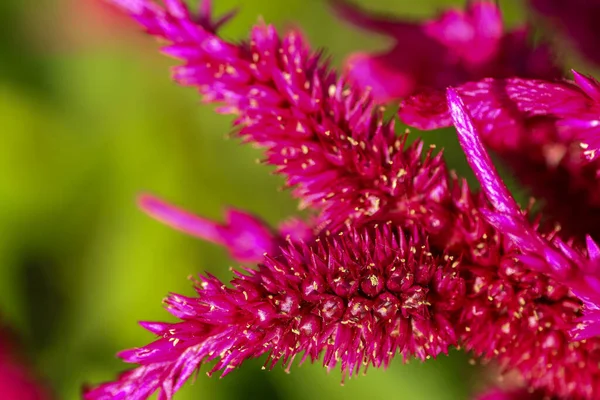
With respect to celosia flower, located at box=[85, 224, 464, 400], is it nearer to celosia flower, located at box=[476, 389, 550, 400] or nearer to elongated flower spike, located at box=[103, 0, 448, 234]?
elongated flower spike, located at box=[103, 0, 448, 234]

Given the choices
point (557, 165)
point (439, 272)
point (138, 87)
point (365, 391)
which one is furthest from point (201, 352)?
point (138, 87)

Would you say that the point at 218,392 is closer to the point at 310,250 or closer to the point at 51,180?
the point at 51,180

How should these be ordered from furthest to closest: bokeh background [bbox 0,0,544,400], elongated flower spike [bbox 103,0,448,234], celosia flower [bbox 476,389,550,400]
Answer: bokeh background [bbox 0,0,544,400] → celosia flower [bbox 476,389,550,400] → elongated flower spike [bbox 103,0,448,234]

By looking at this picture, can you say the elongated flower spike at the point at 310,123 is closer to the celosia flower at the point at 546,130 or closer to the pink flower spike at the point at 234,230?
the celosia flower at the point at 546,130

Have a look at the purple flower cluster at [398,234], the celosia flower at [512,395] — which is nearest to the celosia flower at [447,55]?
the purple flower cluster at [398,234]

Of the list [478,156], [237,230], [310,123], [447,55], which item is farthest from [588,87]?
[237,230]

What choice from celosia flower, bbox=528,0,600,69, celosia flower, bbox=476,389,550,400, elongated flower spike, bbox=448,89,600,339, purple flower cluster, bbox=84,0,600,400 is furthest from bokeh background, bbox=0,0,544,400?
elongated flower spike, bbox=448,89,600,339
